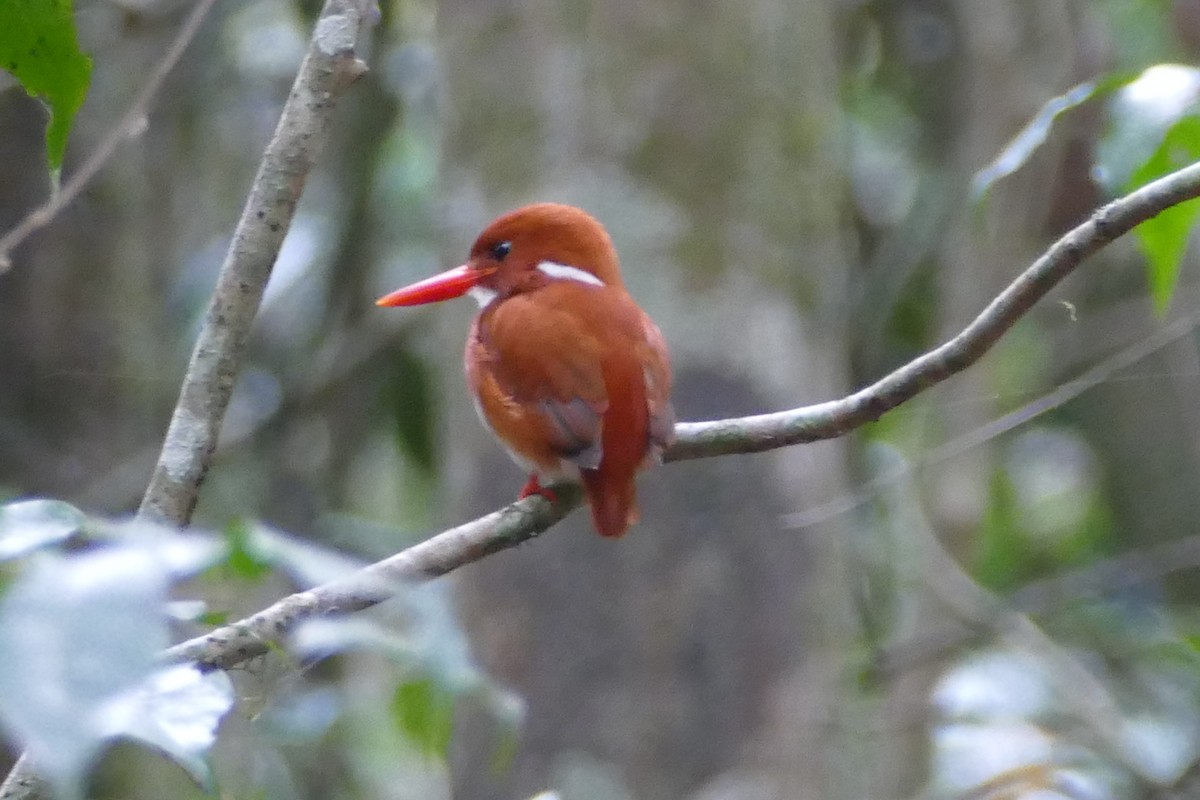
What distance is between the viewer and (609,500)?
2039 mm

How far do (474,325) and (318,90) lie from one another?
3.14 ft

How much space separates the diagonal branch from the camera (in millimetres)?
1219

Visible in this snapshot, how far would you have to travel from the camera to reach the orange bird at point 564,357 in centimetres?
204

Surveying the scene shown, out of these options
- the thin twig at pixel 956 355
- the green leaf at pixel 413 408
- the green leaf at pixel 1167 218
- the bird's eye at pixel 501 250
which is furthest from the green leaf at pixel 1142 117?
the green leaf at pixel 413 408

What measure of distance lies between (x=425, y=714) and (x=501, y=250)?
153 centimetres

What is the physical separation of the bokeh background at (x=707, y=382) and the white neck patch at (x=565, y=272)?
15cm

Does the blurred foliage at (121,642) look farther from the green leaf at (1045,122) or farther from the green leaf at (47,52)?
the green leaf at (1045,122)

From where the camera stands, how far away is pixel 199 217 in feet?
12.7

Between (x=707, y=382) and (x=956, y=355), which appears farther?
(x=707, y=382)

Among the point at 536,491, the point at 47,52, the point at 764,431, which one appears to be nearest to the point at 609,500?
the point at 536,491

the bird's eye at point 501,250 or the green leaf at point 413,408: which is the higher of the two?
the bird's eye at point 501,250

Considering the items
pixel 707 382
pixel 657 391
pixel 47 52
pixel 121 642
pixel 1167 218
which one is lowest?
pixel 707 382

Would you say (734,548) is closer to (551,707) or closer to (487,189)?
(551,707)

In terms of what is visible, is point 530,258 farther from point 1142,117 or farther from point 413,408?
point 1142,117
